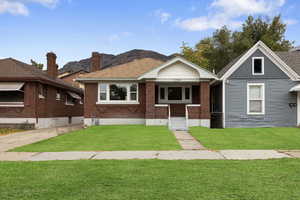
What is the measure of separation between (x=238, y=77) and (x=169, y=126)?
A: 5.67m

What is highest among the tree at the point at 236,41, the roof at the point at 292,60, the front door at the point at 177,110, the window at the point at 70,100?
the tree at the point at 236,41

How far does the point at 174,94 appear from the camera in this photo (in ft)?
71.4

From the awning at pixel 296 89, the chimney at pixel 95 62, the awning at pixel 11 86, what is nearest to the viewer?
the awning at pixel 296 89

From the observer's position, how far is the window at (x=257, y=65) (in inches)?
771

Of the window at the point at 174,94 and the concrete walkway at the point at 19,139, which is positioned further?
the window at the point at 174,94

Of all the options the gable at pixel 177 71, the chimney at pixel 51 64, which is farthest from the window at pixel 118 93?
the chimney at pixel 51 64

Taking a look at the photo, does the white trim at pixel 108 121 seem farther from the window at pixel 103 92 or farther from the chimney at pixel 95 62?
the chimney at pixel 95 62

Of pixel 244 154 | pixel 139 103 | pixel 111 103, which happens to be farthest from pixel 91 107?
pixel 244 154

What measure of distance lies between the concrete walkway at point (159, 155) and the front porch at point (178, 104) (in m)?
8.45

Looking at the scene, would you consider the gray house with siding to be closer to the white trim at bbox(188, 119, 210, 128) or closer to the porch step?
the white trim at bbox(188, 119, 210, 128)

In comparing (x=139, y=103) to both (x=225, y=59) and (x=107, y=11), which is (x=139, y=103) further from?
(x=225, y=59)

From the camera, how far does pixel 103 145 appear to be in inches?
458

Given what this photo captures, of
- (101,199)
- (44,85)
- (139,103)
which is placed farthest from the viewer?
(44,85)

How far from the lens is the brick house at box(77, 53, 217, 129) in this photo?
19578mm
